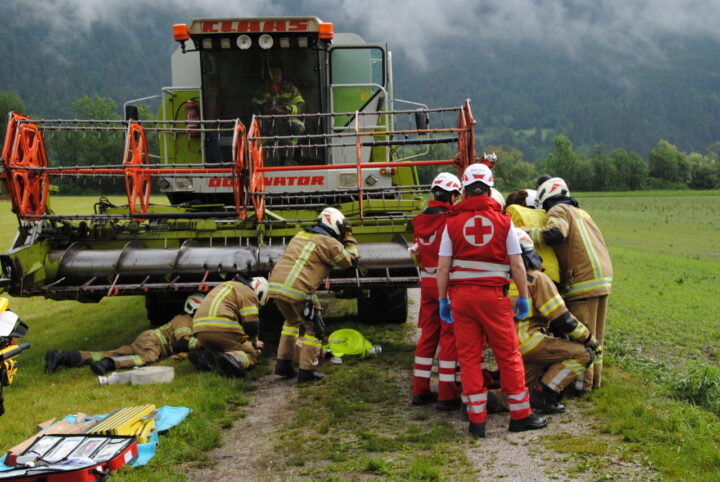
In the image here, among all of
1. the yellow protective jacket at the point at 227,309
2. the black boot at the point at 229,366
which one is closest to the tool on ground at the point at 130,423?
the black boot at the point at 229,366

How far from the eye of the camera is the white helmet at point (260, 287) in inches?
294

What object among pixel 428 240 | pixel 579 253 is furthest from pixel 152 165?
pixel 579 253

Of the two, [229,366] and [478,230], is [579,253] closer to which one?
[478,230]

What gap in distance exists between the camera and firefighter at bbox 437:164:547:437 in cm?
530

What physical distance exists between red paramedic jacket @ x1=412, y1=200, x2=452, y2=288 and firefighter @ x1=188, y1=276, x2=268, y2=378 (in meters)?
1.92

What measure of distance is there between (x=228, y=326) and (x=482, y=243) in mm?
3024

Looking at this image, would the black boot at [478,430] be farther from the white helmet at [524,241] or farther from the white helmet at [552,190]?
the white helmet at [552,190]

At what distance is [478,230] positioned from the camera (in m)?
5.34

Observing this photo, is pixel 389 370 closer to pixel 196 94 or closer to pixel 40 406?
pixel 40 406

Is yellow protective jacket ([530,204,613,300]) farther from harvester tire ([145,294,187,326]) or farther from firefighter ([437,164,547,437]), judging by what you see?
harvester tire ([145,294,187,326])

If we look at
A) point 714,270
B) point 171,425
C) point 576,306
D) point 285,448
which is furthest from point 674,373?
point 714,270

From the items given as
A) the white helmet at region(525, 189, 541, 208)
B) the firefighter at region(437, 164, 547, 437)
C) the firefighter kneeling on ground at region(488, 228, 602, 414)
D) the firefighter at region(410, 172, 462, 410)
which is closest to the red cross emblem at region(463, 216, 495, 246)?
the firefighter at region(437, 164, 547, 437)

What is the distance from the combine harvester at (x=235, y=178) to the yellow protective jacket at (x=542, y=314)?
6.35 feet

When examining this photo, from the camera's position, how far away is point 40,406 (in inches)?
243
